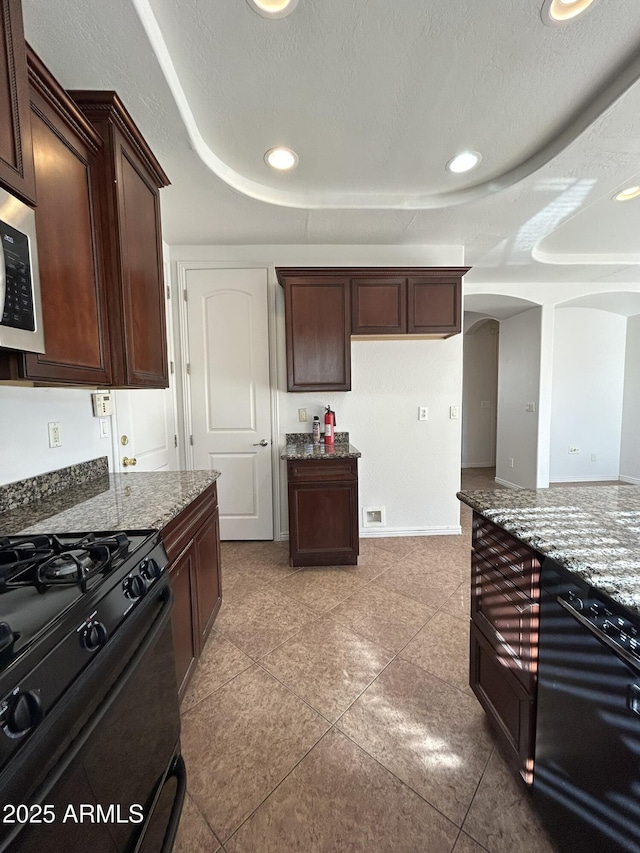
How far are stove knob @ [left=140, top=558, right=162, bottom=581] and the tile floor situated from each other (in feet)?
2.60

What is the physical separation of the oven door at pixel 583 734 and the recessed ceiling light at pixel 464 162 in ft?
7.23

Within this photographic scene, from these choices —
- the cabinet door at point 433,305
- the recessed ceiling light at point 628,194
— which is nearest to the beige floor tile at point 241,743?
the cabinet door at point 433,305

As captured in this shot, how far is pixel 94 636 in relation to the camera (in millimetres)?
732

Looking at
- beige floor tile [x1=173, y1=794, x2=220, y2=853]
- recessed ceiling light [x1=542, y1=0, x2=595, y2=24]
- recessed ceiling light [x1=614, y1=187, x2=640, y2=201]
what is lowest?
beige floor tile [x1=173, y1=794, x2=220, y2=853]

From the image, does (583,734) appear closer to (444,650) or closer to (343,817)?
(343,817)

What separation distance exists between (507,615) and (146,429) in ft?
7.72

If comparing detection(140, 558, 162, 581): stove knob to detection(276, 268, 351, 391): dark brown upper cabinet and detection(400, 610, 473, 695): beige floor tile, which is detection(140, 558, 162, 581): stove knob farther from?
detection(276, 268, 351, 391): dark brown upper cabinet

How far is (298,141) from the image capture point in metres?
1.83

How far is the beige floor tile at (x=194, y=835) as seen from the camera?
39.3 inches

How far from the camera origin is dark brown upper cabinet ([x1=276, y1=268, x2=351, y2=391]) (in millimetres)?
2633

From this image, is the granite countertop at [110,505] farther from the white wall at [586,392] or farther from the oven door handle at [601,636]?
the white wall at [586,392]

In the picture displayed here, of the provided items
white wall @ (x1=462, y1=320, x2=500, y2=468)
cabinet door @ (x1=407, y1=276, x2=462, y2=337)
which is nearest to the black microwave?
cabinet door @ (x1=407, y1=276, x2=462, y2=337)

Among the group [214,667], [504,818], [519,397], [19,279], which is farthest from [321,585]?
[519,397]

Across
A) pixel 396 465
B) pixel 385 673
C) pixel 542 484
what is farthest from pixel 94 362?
pixel 542 484
